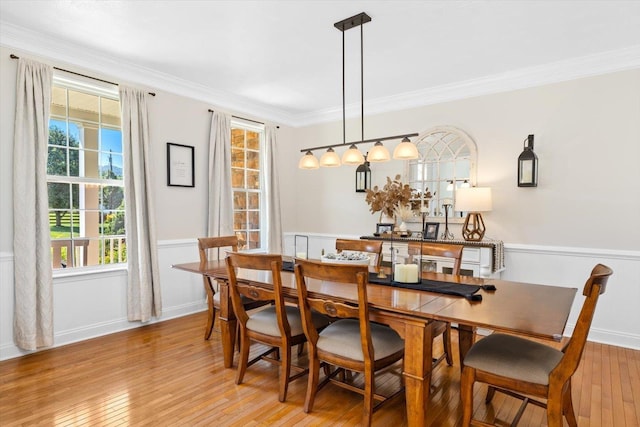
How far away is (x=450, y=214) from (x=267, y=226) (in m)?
2.49

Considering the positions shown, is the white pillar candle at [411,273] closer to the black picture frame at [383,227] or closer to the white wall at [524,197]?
the white wall at [524,197]

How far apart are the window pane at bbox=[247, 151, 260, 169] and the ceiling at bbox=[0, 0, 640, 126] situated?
3.17ft

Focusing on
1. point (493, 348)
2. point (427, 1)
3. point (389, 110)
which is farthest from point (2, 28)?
point (493, 348)

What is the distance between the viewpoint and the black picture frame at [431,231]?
430 centimetres

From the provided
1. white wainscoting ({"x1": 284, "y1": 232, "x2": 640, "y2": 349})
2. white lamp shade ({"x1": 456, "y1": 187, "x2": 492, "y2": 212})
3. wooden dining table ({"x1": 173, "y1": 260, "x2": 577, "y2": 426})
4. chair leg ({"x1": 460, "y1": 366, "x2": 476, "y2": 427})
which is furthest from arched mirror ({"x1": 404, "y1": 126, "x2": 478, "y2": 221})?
chair leg ({"x1": 460, "y1": 366, "x2": 476, "y2": 427})

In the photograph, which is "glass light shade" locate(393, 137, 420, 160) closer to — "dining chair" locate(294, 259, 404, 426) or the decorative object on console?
"dining chair" locate(294, 259, 404, 426)

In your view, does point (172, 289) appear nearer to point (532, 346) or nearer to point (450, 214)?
point (450, 214)

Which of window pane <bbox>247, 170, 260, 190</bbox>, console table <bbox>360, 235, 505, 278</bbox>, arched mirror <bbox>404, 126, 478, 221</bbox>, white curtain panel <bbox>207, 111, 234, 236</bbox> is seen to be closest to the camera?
console table <bbox>360, 235, 505, 278</bbox>

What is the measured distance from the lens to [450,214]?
4363mm

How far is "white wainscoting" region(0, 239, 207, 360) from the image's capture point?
10.2 feet

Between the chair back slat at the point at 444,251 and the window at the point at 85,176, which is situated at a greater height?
the window at the point at 85,176

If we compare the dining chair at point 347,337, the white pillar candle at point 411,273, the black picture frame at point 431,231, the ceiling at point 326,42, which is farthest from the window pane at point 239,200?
the white pillar candle at point 411,273

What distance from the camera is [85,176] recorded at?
3.66 metres

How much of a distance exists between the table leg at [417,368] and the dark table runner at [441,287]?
1.13ft
